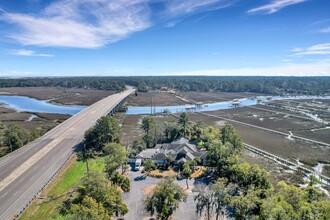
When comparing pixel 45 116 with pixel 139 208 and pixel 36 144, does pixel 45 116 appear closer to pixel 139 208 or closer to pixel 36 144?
pixel 36 144

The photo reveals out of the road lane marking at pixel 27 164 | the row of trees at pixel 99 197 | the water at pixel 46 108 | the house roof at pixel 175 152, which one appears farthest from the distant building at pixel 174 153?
the water at pixel 46 108

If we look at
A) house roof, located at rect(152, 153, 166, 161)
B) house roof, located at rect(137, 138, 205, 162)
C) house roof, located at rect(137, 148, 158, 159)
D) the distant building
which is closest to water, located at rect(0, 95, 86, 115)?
house roof, located at rect(137, 148, 158, 159)

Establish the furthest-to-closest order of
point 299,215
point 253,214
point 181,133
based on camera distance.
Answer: point 181,133 < point 253,214 < point 299,215

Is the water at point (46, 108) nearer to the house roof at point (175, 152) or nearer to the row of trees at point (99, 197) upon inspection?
the house roof at point (175, 152)

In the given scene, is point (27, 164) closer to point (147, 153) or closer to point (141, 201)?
point (147, 153)

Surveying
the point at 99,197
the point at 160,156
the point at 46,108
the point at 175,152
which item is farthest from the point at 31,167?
the point at 46,108

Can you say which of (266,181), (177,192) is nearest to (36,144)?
(177,192)
